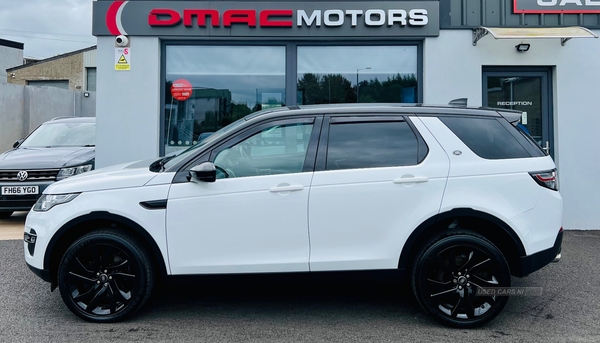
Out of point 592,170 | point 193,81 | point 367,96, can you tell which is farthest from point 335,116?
point 592,170

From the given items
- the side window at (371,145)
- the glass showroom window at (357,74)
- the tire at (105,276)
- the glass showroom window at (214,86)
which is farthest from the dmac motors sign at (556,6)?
the tire at (105,276)

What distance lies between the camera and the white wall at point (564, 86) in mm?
7516

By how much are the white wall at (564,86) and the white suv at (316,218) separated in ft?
12.7

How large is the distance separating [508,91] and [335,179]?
5.15 metres

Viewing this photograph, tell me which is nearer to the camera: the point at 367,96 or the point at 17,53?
the point at 367,96

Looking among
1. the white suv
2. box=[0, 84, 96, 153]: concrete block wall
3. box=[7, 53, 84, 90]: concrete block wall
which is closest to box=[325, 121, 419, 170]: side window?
the white suv

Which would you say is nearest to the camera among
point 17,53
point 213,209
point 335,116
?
point 213,209

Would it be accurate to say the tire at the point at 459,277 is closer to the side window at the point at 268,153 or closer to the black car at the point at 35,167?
the side window at the point at 268,153

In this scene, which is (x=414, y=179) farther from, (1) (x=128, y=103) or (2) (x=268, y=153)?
(1) (x=128, y=103)

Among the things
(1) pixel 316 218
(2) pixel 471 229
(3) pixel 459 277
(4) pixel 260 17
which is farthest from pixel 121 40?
(3) pixel 459 277

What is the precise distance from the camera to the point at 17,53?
3073 cm

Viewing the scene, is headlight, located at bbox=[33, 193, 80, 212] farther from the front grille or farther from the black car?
the front grille

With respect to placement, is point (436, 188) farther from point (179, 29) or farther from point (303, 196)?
point (179, 29)

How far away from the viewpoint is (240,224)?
382 cm
